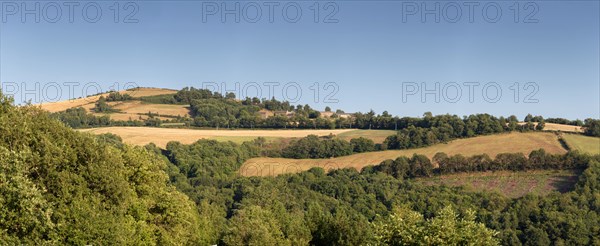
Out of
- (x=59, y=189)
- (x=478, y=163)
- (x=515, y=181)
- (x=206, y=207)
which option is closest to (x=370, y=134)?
(x=478, y=163)

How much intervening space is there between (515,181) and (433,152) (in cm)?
2243

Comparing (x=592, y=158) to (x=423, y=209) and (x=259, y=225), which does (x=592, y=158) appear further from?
(x=259, y=225)

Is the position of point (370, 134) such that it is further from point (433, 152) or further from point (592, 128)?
point (592, 128)

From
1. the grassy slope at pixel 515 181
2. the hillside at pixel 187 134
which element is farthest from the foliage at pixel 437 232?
the hillside at pixel 187 134

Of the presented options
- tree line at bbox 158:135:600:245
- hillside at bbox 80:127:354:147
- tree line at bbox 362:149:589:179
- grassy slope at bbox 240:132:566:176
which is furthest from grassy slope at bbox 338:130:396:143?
tree line at bbox 362:149:589:179

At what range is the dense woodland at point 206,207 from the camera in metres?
32.8

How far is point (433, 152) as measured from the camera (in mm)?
136000

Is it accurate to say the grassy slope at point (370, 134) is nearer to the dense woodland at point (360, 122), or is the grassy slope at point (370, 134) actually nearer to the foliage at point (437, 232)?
the dense woodland at point (360, 122)

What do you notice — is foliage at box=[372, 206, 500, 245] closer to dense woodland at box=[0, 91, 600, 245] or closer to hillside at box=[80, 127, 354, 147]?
dense woodland at box=[0, 91, 600, 245]

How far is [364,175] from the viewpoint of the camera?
415ft

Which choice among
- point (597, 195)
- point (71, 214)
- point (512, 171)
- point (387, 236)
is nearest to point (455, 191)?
point (512, 171)

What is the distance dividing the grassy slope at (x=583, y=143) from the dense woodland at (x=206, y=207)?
8.15 meters

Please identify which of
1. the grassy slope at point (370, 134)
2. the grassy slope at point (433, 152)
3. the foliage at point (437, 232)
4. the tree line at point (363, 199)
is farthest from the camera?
the grassy slope at point (370, 134)

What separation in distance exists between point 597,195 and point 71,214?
98.2m
